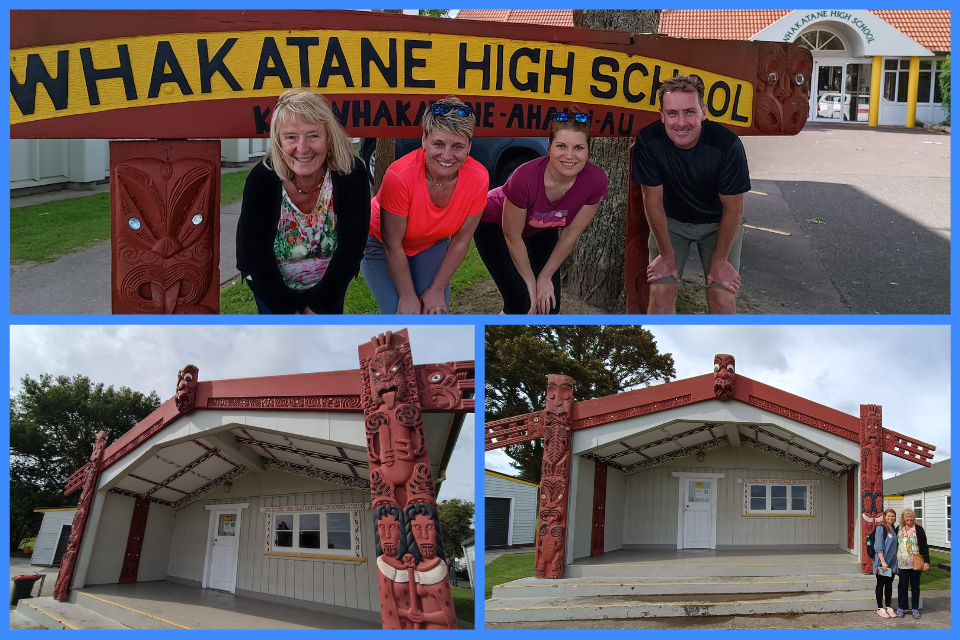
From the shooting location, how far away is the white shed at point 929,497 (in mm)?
13758

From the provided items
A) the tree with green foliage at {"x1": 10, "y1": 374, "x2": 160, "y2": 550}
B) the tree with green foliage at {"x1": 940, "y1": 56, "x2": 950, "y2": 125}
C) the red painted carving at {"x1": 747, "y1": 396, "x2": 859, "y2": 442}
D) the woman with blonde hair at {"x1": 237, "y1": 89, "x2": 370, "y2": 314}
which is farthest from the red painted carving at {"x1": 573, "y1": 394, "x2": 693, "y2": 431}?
the tree with green foliage at {"x1": 940, "y1": 56, "x2": 950, "y2": 125}

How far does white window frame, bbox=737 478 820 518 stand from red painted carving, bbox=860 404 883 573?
3875mm

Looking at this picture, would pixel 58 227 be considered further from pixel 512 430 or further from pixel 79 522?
pixel 512 430

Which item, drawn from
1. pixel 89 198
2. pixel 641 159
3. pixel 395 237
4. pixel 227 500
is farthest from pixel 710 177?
pixel 89 198

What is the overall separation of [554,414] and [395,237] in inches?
137

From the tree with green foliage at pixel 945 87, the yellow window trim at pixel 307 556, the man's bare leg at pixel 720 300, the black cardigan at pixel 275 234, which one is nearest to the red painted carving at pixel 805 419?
the man's bare leg at pixel 720 300

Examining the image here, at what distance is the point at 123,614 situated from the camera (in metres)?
6.84

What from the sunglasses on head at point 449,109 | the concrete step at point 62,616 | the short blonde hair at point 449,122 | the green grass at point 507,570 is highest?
the sunglasses on head at point 449,109

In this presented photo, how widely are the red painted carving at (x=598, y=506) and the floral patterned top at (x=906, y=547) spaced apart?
3.52 metres

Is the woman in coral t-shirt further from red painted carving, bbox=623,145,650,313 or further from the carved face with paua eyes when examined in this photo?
red painted carving, bbox=623,145,650,313

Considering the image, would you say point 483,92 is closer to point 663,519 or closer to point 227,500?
point 227,500

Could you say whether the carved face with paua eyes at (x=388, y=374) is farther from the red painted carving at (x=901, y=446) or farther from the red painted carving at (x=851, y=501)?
the red painted carving at (x=851, y=501)

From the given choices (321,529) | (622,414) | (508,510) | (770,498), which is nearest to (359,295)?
(321,529)

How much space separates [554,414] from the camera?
720 cm
